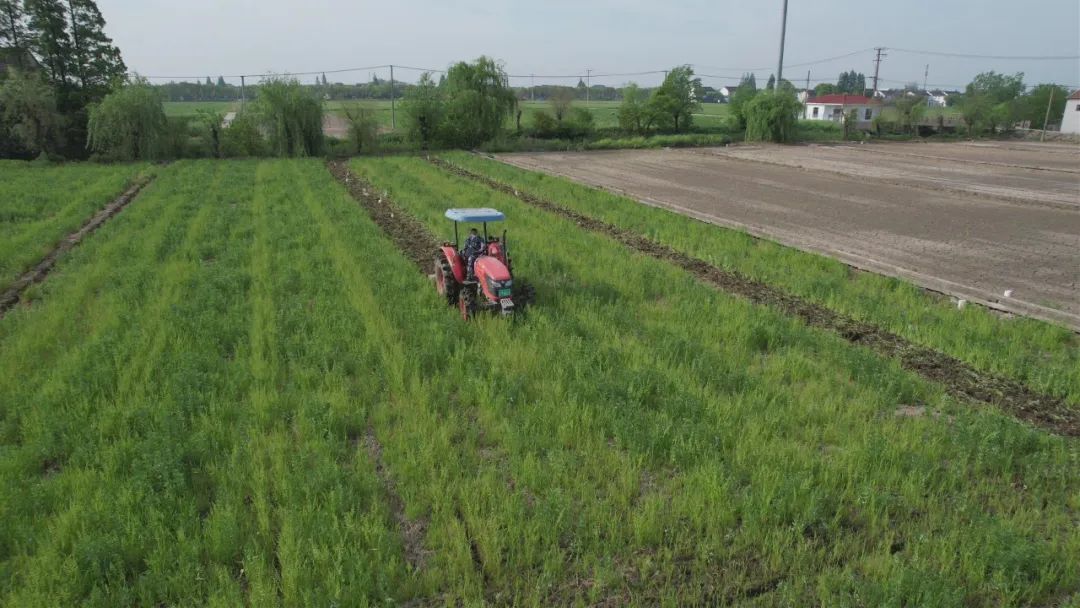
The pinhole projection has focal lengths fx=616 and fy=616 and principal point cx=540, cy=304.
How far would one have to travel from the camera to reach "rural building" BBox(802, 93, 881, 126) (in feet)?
234

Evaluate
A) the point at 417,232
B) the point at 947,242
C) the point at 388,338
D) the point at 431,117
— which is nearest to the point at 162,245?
the point at 417,232

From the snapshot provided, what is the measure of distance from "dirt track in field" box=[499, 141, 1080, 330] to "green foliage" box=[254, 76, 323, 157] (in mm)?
11259

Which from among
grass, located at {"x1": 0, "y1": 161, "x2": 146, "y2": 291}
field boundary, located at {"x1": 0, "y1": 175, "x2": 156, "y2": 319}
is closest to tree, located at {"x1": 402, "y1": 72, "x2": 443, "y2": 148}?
grass, located at {"x1": 0, "y1": 161, "x2": 146, "y2": 291}

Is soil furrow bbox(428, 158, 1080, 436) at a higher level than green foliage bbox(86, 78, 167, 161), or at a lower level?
lower

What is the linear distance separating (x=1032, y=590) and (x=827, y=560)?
1.09 m

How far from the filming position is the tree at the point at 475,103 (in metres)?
37.3

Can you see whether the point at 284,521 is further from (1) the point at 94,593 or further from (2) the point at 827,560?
(2) the point at 827,560

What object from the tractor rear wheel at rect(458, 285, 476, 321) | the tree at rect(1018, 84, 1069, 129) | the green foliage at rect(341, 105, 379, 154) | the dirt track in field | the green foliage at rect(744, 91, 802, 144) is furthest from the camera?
the tree at rect(1018, 84, 1069, 129)

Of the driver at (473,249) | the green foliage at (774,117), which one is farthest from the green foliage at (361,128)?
the driver at (473,249)

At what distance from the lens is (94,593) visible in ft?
11.2

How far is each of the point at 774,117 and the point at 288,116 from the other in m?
32.7

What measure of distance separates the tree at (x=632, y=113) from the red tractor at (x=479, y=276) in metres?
41.3

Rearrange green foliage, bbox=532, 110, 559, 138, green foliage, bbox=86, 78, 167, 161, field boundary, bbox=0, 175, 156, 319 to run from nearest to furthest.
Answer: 1. field boundary, bbox=0, 175, 156, 319
2. green foliage, bbox=86, 78, 167, 161
3. green foliage, bbox=532, 110, 559, 138

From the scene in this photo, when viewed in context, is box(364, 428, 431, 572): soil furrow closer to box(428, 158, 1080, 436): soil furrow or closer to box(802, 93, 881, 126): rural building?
box(428, 158, 1080, 436): soil furrow
